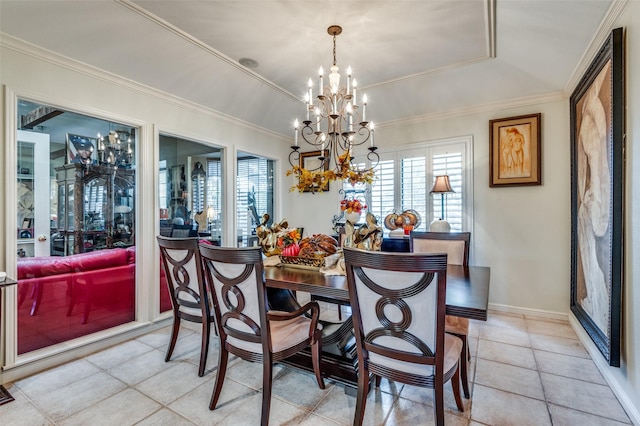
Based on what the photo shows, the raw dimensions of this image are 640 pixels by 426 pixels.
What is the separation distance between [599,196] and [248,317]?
267cm

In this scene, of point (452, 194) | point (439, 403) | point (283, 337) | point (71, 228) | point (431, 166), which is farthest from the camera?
point (431, 166)

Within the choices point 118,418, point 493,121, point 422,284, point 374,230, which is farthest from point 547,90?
point 118,418

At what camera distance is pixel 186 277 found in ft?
7.55

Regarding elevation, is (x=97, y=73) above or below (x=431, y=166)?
above

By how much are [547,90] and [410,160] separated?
168 centimetres

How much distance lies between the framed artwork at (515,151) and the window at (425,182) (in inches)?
11.5

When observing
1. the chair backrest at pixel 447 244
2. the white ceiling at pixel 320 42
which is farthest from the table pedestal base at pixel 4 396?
the chair backrest at pixel 447 244

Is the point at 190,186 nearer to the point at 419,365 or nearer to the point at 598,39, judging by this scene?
the point at 419,365

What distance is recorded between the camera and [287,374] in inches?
91.9

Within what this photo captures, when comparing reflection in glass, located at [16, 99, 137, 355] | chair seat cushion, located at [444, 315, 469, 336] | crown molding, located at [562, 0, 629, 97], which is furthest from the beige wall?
chair seat cushion, located at [444, 315, 469, 336]

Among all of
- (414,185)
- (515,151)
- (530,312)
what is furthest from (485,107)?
(530,312)

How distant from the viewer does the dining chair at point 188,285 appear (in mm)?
2162

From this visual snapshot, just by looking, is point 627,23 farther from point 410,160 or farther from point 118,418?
point 118,418

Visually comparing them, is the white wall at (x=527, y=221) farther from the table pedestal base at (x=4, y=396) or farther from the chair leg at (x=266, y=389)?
the table pedestal base at (x=4, y=396)
